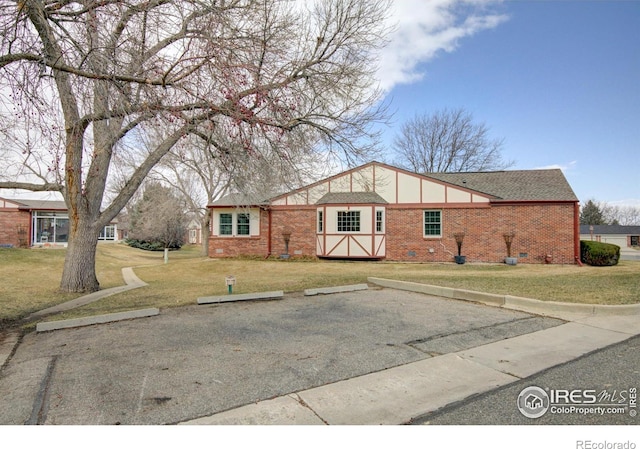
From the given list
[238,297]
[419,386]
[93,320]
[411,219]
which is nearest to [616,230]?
[411,219]

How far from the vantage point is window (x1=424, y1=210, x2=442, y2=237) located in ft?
62.6

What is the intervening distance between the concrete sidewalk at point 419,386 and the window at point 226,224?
59.9 feet

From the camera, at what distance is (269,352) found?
4.74 metres

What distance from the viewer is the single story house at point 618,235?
180 ft

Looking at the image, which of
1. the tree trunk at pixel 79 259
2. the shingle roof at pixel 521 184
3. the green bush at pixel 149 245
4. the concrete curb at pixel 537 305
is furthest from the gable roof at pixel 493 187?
the green bush at pixel 149 245

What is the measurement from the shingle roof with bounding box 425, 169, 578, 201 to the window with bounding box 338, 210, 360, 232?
5.31 metres

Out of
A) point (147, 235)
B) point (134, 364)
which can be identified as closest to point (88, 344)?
point (134, 364)

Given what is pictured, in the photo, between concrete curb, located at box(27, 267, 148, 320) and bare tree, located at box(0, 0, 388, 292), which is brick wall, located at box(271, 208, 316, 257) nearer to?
concrete curb, located at box(27, 267, 148, 320)

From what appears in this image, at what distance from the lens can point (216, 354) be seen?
4672mm

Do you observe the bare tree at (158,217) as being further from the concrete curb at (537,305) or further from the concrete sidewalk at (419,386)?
the concrete sidewalk at (419,386)

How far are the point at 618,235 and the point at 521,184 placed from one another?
1973 inches

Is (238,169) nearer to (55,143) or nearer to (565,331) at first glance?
(55,143)

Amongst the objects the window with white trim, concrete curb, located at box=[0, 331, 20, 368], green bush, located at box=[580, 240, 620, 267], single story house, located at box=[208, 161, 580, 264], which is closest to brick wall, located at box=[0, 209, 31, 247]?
single story house, located at box=[208, 161, 580, 264]
